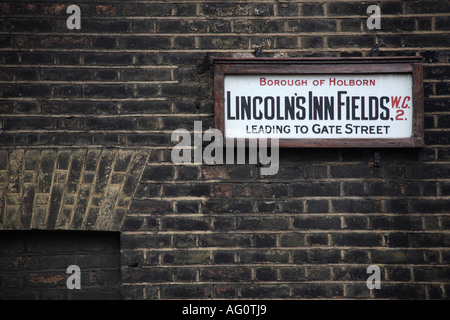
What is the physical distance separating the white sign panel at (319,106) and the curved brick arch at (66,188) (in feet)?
2.45

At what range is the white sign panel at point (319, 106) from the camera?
284cm

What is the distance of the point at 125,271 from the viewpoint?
284 centimetres

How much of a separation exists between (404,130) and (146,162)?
1.64 metres

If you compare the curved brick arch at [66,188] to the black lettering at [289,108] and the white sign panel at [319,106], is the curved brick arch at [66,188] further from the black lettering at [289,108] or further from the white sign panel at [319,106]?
the black lettering at [289,108]

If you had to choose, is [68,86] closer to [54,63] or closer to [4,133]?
[54,63]

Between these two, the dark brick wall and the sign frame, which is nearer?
the sign frame

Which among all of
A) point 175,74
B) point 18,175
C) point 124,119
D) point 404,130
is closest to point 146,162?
point 124,119

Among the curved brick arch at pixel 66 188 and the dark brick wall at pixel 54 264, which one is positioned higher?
the curved brick arch at pixel 66 188

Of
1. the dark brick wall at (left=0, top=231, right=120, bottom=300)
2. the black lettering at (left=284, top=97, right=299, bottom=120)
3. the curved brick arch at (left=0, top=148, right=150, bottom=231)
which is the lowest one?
the dark brick wall at (left=0, top=231, right=120, bottom=300)

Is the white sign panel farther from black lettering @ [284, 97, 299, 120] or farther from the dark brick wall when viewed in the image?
the dark brick wall

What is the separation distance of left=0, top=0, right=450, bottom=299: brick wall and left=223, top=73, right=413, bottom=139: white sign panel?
14 cm

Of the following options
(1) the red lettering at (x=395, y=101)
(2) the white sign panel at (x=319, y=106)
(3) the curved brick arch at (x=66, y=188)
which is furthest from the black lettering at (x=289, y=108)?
(3) the curved brick arch at (x=66, y=188)

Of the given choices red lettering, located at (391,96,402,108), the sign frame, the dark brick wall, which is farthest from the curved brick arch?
red lettering, located at (391,96,402,108)

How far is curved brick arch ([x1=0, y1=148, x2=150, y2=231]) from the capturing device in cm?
282
